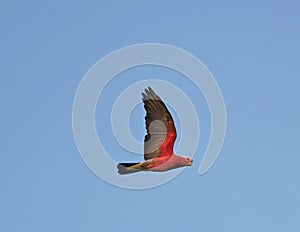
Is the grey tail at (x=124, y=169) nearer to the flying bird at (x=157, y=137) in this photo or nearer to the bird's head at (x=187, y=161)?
the flying bird at (x=157, y=137)

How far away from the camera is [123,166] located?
1200cm

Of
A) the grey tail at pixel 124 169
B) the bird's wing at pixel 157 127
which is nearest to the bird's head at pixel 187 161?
the bird's wing at pixel 157 127

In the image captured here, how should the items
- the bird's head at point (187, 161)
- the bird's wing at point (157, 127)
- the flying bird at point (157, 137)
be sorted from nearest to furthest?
1. the bird's head at point (187, 161)
2. the flying bird at point (157, 137)
3. the bird's wing at point (157, 127)

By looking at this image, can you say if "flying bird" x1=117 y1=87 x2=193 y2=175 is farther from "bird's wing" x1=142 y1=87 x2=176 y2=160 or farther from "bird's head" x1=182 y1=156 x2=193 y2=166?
"bird's head" x1=182 y1=156 x2=193 y2=166

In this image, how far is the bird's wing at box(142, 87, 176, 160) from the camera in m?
A: 12.6

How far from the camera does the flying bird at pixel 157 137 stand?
483 inches

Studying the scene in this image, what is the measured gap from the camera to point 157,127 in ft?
42.3

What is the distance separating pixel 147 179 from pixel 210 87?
2.12m

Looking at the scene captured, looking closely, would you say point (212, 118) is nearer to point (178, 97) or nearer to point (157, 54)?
point (178, 97)

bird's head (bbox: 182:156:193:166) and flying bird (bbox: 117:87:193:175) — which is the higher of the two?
flying bird (bbox: 117:87:193:175)

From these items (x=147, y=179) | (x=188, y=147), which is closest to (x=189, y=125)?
(x=188, y=147)

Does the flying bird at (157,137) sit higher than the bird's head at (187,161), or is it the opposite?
the flying bird at (157,137)

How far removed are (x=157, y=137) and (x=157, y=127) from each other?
0.65ft

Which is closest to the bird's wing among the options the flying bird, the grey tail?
the flying bird
